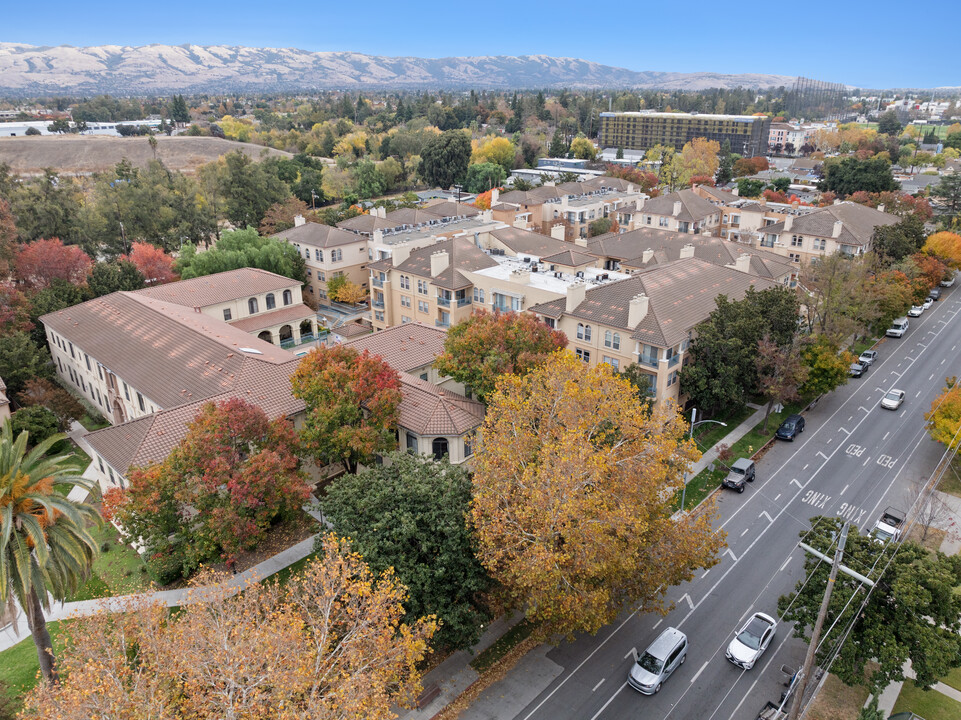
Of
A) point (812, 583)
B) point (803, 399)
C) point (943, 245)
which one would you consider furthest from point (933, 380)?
point (812, 583)

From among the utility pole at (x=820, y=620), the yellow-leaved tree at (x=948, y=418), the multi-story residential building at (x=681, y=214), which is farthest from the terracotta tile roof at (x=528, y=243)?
the utility pole at (x=820, y=620)

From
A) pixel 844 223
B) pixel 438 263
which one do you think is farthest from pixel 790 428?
pixel 844 223

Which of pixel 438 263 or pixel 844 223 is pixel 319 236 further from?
pixel 844 223

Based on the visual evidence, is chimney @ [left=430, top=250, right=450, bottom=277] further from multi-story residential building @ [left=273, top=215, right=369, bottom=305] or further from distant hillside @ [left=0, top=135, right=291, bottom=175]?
distant hillside @ [left=0, top=135, right=291, bottom=175]

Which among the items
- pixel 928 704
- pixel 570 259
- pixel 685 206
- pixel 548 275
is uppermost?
pixel 685 206

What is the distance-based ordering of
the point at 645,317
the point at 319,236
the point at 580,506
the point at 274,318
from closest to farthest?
the point at 580,506
the point at 645,317
the point at 274,318
the point at 319,236

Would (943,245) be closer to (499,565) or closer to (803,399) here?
(803,399)
